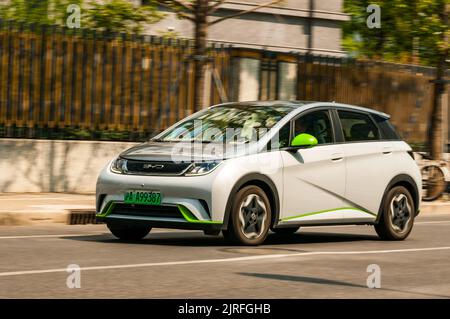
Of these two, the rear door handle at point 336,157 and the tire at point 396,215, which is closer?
the rear door handle at point 336,157

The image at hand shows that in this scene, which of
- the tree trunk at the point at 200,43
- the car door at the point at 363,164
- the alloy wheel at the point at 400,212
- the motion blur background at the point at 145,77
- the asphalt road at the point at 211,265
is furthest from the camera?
the motion blur background at the point at 145,77

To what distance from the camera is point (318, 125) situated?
492 inches

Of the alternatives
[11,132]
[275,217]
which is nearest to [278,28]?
[11,132]

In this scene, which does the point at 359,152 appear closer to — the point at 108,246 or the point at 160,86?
the point at 108,246

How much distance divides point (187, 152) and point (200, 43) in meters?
6.67

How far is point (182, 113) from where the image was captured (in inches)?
800

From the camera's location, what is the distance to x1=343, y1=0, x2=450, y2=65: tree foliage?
22.0 m

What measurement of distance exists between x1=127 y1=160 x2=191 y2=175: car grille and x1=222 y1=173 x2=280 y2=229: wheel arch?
540mm

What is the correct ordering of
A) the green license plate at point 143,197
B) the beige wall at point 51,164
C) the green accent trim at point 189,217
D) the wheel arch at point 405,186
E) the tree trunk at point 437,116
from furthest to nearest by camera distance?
the tree trunk at point 437,116, the beige wall at point 51,164, the wheel arch at point 405,186, the green license plate at point 143,197, the green accent trim at point 189,217

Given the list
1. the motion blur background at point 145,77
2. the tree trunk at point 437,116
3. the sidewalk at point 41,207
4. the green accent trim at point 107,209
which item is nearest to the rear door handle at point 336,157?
the green accent trim at point 107,209

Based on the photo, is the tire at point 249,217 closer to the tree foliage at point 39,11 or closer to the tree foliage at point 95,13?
the tree foliage at point 95,13

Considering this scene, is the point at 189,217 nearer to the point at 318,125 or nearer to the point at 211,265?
the point at 211,265

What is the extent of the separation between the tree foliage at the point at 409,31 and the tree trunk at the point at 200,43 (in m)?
6.06

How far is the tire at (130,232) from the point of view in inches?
472
